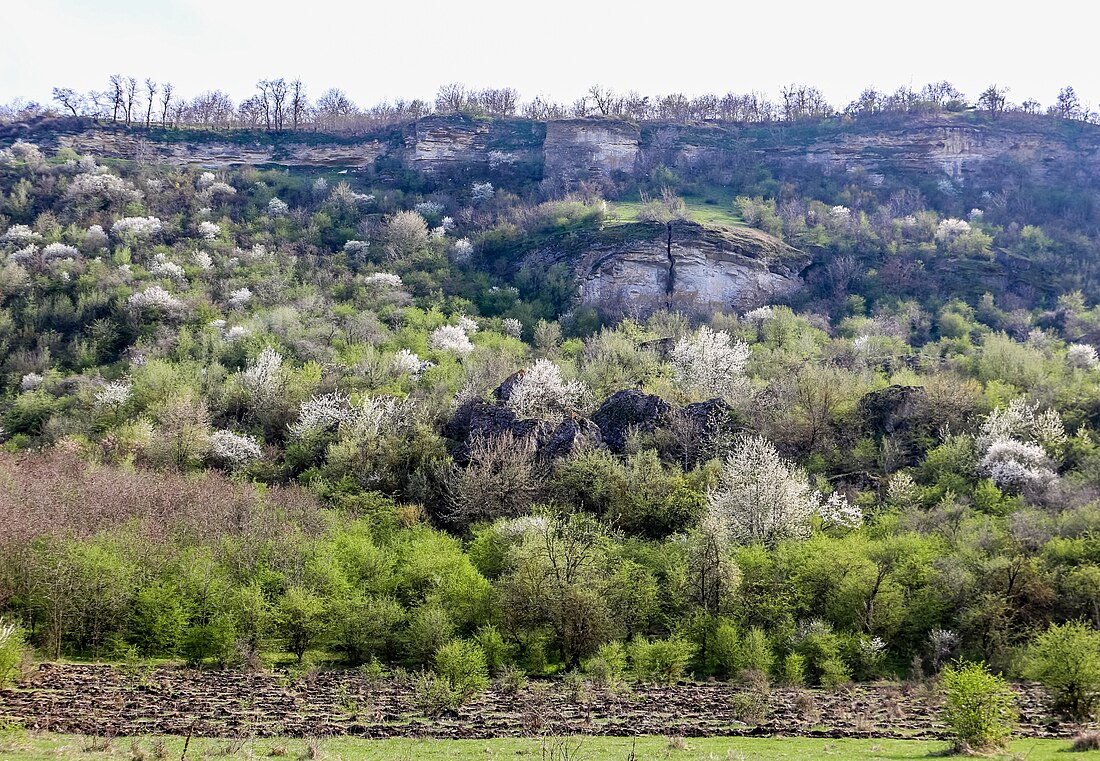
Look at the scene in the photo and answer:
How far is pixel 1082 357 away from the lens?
2311 inches

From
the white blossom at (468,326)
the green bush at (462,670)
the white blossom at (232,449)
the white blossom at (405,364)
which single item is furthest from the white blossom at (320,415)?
the green bush at (462,670)

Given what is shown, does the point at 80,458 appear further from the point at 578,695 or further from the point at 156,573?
the point at 578,695

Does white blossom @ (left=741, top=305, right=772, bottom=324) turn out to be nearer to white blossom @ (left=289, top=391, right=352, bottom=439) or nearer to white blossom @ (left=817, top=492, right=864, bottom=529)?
white blossom @ (left=817, top=492, right=864, bottom=529)

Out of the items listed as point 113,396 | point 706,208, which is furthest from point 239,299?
point 706,208

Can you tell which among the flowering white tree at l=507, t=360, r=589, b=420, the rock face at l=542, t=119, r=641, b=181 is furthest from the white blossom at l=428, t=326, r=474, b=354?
the rock face at l=542, t=119, r=641, b=181

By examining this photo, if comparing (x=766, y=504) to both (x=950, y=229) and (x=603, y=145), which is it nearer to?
(x=950, y=229)

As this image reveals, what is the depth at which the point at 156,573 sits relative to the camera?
33125 mm

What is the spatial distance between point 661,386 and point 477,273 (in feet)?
105

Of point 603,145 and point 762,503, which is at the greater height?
point 603,145

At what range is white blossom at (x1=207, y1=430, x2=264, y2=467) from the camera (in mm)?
48750

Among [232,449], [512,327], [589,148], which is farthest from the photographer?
[589,148]

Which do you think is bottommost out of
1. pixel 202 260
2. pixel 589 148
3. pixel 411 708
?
pixel 411 708

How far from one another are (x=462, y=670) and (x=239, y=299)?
49512 mm

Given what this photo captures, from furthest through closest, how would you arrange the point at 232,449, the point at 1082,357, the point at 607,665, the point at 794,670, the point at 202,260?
the point at 202,260 < the point at 1082,357 < the point at 232,449 < the point at 794,670 < the point at 607,665
